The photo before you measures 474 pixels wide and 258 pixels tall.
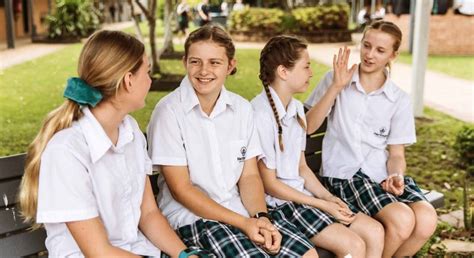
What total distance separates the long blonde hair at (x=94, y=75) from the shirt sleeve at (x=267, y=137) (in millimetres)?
915

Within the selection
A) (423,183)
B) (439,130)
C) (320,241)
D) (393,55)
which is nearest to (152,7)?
(439,130)

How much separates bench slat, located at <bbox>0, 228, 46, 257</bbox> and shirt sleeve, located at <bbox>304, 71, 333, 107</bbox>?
1.73 metres

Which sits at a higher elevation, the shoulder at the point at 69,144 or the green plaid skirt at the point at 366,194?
the shoulder at the point at 69,144

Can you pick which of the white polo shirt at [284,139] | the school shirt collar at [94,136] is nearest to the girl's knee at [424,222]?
the white polo shirt at [284,139]

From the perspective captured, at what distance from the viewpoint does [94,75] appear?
2.08m

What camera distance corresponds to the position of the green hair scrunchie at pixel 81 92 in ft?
6.73

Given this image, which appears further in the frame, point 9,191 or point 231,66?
point 231,66

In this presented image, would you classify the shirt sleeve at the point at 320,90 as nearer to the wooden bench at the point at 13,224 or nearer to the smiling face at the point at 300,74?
the smiling face at the point at 300,74

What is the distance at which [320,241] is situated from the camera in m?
2.72

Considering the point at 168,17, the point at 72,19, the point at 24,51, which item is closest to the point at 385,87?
the point at 168,17

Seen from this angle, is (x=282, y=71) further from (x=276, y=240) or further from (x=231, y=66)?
(x=276, y=240)

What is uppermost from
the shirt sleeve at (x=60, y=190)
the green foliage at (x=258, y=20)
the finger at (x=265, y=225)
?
the shirt sleeve at (x=60, y=190)

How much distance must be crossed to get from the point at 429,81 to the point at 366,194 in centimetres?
1008

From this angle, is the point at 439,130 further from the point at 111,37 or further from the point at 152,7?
the point at 111,37
